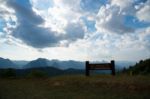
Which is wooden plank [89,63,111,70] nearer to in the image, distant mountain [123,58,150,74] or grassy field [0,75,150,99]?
grassy field [0,75,150,99]

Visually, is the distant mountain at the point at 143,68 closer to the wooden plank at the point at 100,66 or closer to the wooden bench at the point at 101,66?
the wooden bench at the point at 101,66

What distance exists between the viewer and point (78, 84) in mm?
22422

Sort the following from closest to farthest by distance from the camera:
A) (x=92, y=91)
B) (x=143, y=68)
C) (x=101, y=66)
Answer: (x=92, y=91) → (x=101, y=66) → (x=143, y=68)

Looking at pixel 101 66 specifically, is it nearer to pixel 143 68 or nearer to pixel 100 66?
pixel 100 66

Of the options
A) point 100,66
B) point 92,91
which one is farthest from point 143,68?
point 92,91

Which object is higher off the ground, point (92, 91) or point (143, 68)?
point (143, 68)

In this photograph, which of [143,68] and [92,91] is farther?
[143,68]

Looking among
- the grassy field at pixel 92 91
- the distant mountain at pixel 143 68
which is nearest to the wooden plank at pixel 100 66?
the grassy field at pixel 92 91

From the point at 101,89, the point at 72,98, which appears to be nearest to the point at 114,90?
the point at 101,89

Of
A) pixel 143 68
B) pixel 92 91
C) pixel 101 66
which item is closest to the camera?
pixel 92 91

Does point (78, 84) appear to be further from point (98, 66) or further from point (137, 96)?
point (137, 96)

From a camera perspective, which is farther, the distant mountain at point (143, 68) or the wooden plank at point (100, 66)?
the distant mountain at point (143, 68)

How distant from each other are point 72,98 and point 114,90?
13.7ft

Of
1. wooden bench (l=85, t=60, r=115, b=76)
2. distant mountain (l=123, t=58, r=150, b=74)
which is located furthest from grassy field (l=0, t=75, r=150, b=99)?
distant mountain (l=123, t=58, r=150, b=74)
